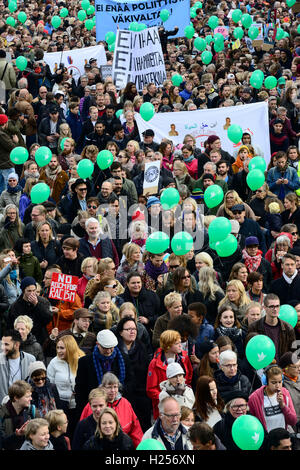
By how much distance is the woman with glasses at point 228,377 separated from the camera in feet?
25.8

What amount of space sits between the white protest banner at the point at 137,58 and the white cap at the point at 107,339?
918cm

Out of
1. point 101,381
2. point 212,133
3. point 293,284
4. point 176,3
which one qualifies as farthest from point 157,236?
Result: point 176,3

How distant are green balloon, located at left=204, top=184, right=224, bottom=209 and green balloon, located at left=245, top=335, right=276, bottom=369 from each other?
3.71 meters

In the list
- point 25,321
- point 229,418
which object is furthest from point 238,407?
point 25,321

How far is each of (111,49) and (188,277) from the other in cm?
1085

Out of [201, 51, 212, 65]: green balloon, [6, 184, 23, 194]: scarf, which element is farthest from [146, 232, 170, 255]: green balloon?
[201, 51, 212, 65]: green balloon

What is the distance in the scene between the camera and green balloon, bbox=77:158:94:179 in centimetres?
1220

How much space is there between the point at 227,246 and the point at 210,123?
4.77m

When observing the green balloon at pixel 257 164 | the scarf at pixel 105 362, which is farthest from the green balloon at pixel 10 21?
the scarf at pixel 105 362

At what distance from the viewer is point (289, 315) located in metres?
8.92

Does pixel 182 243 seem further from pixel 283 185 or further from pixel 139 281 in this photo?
Answer: pixel 283 185

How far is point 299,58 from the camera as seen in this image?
1745cm

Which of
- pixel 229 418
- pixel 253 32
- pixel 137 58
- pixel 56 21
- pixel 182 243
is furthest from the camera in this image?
pixel 56 21

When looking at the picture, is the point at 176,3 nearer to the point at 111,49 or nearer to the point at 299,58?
the point at 111,49
